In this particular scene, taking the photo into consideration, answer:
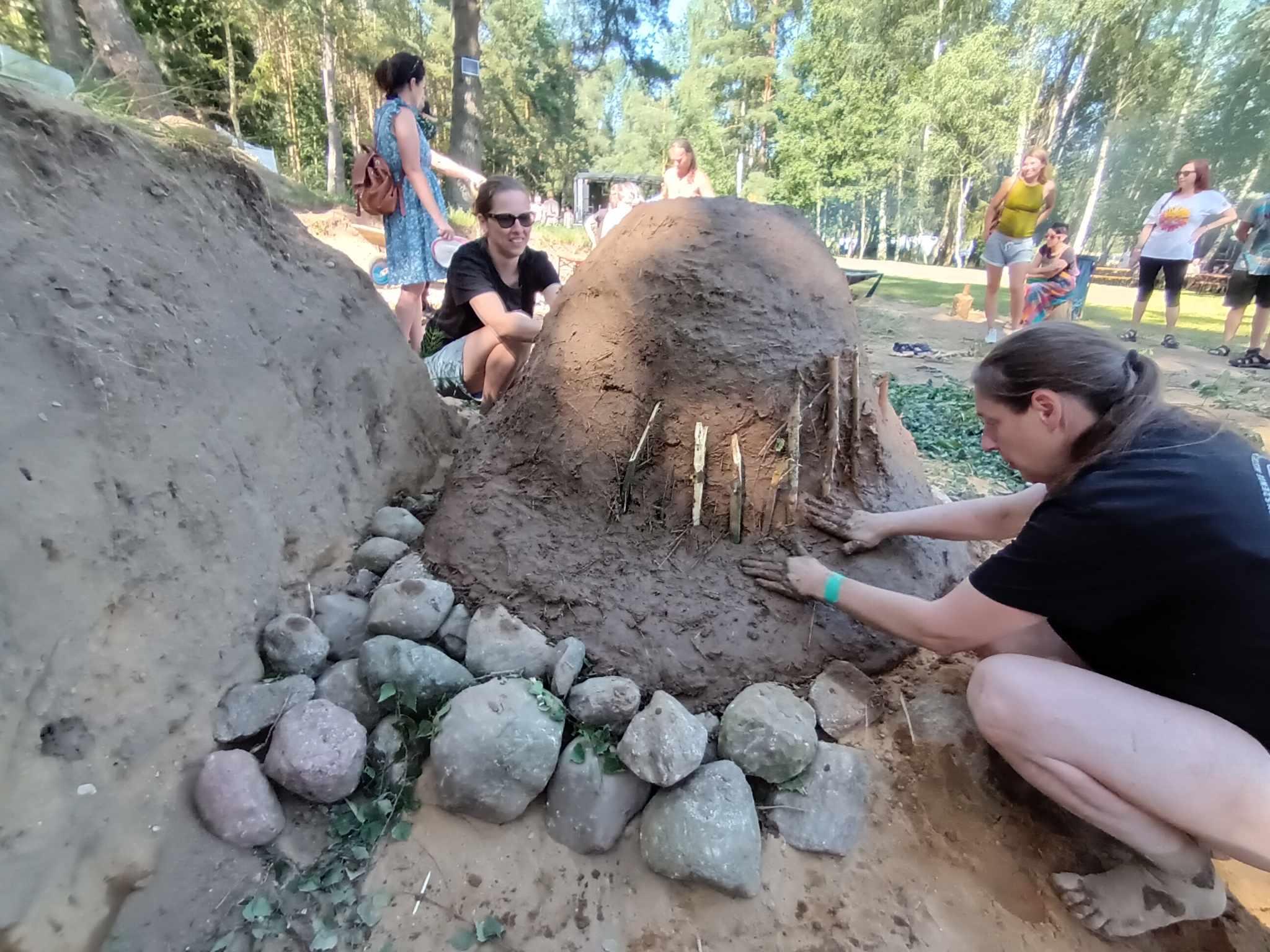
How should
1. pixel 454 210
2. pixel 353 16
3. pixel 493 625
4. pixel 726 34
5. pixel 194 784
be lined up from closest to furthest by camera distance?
pixel 194 784
pixel 493 625
pixel 454 210
pixel 353 16
pixel 726 34

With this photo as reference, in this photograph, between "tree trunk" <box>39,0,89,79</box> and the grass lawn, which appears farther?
the grass lawn

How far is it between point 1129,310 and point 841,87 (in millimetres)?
16661

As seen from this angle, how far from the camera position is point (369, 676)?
5.84ft

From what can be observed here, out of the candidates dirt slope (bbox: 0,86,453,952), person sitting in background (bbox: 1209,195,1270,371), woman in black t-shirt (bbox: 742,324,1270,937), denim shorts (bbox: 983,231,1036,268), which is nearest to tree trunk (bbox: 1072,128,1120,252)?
person sitting in background (bbox: 1209,195,1270,371)

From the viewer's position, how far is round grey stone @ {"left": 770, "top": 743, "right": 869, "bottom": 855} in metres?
1.70

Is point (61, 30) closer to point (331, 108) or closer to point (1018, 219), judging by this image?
point (331, 108)

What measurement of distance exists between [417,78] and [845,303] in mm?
2835

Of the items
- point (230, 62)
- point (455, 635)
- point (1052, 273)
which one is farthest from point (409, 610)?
point (230, 62)

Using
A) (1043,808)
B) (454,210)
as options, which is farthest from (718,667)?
(454,210)

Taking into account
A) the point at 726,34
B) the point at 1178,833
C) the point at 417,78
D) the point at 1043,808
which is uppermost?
the point at 726,34

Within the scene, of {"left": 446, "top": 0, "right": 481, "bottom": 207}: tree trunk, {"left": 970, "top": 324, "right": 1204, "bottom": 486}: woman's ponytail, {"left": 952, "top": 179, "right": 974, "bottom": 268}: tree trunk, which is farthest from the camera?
{"left": 952, "top": 179, "right": 974, "bottom": 268}: tree trunk

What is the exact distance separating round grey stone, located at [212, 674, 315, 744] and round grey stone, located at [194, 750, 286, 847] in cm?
7

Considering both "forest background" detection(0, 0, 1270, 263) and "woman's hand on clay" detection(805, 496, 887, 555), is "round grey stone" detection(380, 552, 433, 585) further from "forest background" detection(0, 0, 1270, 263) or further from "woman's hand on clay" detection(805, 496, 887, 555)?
"forest background" detection(0, 0, 1270, 263)

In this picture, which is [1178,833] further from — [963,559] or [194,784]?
[194,784]
